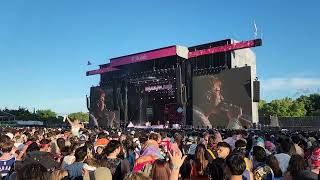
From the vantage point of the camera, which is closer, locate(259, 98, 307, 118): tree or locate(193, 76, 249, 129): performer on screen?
locate(193, 76, 249, 129): performer on screen

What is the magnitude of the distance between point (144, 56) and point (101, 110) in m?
9.71

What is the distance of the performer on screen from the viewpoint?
117 ft

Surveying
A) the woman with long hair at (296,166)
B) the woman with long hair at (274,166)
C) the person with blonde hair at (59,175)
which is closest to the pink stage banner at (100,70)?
the woman with long hair at (274,166)

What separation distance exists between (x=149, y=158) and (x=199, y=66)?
3706 centimetres

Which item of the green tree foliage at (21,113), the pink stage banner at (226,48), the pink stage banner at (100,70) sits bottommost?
the green tree foliage at (21,113)

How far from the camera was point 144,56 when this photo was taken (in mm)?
47375

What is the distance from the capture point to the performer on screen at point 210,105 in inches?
1403

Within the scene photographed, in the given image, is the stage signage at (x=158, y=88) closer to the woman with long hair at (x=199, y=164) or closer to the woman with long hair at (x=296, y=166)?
the woman with long hair at (x=199, y=164)

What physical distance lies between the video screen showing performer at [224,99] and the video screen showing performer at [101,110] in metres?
13.7

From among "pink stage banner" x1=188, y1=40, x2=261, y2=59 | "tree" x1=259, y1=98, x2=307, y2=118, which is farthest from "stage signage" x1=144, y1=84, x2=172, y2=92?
"tree" x1=259, y1=98, x2=307, y2=118

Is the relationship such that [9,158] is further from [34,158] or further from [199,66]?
[199,66]

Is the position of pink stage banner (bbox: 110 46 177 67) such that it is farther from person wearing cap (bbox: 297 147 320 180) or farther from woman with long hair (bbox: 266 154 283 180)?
person wearing cap (bbox: 297 147 320 180)

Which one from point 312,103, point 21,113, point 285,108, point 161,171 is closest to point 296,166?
point 161,171

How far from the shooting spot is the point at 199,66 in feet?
Result: 139
